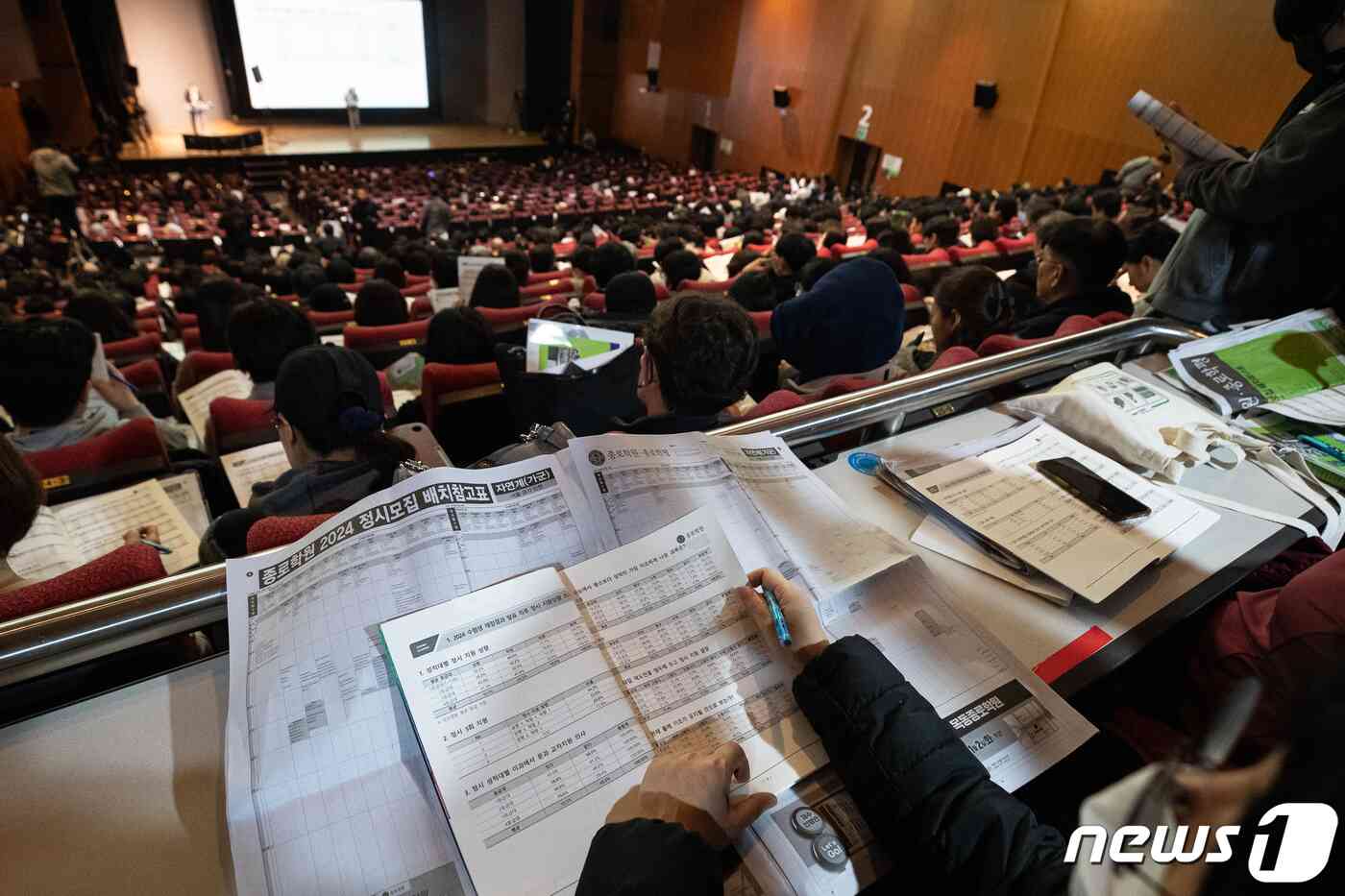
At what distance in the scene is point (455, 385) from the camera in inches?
91.1

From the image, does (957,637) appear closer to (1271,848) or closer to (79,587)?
(1271,848)

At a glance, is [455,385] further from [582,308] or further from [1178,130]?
[1178,130]

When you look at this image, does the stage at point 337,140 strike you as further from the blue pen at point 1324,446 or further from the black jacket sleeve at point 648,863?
the black jacket sleeve at point 648,863

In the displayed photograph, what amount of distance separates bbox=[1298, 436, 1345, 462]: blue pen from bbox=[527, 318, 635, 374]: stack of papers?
1.63 metres

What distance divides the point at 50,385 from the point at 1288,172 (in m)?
3.60

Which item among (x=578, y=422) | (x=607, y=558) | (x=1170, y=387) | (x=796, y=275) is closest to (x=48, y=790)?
(x=607, y=558)

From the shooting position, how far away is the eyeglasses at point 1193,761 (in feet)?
1.26

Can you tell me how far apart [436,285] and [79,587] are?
16.0ft

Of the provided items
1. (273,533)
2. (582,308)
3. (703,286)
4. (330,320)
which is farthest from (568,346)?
(330,320)

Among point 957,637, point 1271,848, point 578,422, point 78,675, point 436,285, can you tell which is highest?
point 1271,848

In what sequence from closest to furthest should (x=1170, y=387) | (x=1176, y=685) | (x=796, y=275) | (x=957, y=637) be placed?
(x=957, y=637) → (x=1176, y=685) → (x=1170, y=387) → (x=796, y=275)

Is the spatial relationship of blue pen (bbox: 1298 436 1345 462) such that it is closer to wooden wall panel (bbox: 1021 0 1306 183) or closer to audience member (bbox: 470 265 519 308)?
audience member (bbox: 470 265 519 308)

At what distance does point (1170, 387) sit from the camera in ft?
5.39

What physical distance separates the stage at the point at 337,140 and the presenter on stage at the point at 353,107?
188mm
